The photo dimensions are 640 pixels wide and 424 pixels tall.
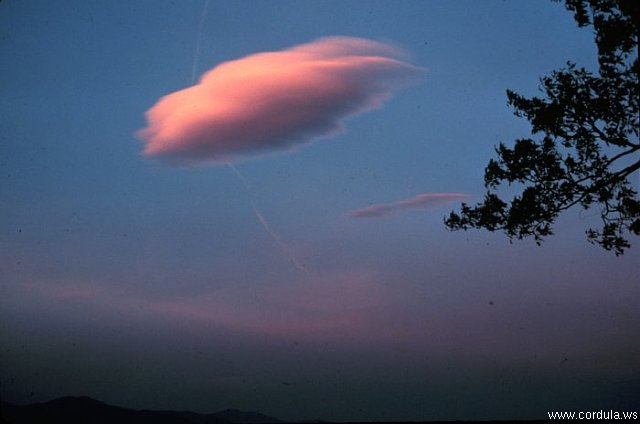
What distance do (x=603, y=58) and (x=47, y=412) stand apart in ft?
82.8

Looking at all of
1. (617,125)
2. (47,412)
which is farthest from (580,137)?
(47,412)

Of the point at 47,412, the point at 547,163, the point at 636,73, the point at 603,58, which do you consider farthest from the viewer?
the point at 47,412

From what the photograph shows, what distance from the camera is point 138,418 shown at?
2036cm

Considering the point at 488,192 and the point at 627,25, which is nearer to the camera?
the point at 627,25

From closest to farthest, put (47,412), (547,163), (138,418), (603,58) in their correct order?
(603,58) → (547,163) → (138,418) → (47,412)

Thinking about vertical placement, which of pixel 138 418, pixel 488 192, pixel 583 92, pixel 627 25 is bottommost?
pixel 138 418

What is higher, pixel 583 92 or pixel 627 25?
pixel 627 25

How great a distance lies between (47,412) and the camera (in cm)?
2714

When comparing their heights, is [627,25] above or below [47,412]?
above

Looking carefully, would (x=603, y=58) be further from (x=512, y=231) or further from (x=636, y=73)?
(x=512, y=231)

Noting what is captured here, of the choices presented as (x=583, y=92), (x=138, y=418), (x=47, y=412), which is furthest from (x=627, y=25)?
(x=47, y=412)

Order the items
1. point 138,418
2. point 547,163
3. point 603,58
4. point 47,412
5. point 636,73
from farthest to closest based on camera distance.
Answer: point 47,412, point 138,418, point 547,163, point 603,58, point 636,73

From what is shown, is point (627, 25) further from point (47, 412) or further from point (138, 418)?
point (47, 412)

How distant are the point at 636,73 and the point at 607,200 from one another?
2999 mm
